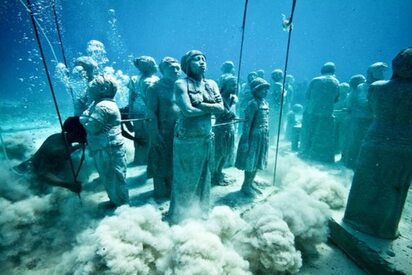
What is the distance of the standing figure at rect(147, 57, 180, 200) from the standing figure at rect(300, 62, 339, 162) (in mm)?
6206

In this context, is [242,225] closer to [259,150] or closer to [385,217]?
[259,150]

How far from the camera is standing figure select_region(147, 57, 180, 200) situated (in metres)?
4.19

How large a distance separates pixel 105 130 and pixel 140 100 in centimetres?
274

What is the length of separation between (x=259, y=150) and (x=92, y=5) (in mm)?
101414

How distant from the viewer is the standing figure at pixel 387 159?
3027mm

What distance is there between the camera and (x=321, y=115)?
8.22 metres

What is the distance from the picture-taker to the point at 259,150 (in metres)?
4.50

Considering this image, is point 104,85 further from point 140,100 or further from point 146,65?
point 140,100

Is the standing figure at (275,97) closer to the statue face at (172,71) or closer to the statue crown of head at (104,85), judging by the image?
the statue face at (172,71)

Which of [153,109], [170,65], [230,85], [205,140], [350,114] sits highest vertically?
[170,65]

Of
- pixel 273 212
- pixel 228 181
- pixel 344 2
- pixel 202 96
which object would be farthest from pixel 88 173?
pixel 344 2

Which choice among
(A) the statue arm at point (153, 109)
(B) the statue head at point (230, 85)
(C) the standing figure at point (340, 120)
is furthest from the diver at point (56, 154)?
(C) the standing figure at point (340, 120)

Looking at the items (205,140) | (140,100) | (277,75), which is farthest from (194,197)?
(277,75)

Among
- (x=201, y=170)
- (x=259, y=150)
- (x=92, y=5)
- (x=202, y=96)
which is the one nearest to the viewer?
(x=202, y=96)
